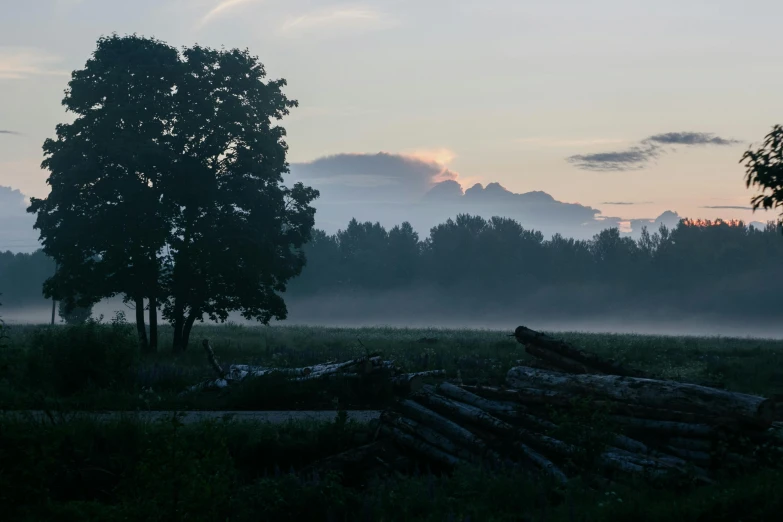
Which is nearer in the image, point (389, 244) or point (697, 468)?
point (697, 468)

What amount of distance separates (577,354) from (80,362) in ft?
43.8

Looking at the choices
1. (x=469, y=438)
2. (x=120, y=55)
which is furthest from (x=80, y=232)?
A: (x=469, y=438)

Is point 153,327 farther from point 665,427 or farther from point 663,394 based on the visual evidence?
point 665,427

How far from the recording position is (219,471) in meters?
8.12

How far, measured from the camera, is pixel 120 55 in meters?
35.0

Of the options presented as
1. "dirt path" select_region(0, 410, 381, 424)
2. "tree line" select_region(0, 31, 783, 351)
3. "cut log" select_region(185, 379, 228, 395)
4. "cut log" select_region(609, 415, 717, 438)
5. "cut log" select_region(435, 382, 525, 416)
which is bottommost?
"dirt path" select_region(0, 410, 381, 424)

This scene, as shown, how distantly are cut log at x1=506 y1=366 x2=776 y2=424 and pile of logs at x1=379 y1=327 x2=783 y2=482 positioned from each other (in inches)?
0.6

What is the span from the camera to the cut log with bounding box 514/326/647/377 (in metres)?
15.4

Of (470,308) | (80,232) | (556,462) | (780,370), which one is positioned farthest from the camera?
(470,308)

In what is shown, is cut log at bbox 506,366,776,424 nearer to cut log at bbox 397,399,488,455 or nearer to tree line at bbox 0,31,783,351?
cut log at bbox 397,399,488,455

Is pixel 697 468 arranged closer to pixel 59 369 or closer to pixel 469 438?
pixel 469 438

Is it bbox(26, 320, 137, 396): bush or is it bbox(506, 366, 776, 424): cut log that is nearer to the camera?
bbox(506, 366, 776, 424): cut log

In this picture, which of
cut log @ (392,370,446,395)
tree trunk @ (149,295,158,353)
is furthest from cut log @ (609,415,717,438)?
tree trunk @ (149,295,158,353)

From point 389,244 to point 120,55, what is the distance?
121 m
